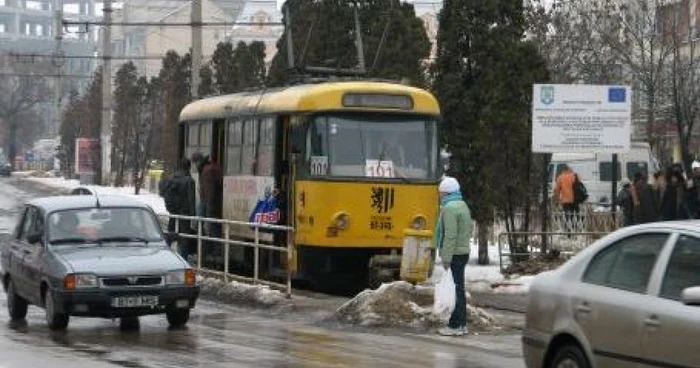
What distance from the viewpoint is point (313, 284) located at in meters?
23.4

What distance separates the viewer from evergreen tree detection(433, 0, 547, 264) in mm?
25391

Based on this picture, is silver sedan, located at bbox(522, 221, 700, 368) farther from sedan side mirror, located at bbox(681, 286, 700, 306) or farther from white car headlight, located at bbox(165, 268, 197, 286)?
white car headlight, located at bbox(165, 268, 197, 286)

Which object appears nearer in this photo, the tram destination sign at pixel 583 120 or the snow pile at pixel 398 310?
the snow pile at pixel 398 310

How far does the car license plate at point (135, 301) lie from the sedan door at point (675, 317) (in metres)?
8.09

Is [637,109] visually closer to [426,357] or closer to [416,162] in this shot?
[416,162]

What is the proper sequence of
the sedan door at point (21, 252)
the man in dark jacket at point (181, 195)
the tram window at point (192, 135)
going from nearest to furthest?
the sedan door at point (21, 252) → the man in dark jacket at point (181, 195) → the tram window at point (192, 135)

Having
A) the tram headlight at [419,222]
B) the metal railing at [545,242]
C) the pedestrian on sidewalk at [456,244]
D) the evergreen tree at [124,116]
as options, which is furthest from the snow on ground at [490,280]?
the evergreen tree at [124,116]

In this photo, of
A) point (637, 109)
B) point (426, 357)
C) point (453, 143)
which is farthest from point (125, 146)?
point (426, 357)

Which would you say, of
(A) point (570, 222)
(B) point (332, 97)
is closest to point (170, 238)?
(B) point (332, 97)

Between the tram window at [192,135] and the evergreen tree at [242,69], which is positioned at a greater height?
the evergreen tree at [242,69]

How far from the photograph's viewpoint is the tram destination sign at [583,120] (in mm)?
24172

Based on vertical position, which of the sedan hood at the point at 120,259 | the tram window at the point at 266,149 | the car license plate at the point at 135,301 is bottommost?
the car license plate at the point at 135,301

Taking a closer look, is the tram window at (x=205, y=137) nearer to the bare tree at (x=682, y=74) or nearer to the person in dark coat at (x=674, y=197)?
the person in dark coat at (x=674, y=197)

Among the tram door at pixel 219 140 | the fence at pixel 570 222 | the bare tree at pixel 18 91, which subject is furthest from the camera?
the bare tree at pixel 18 91
